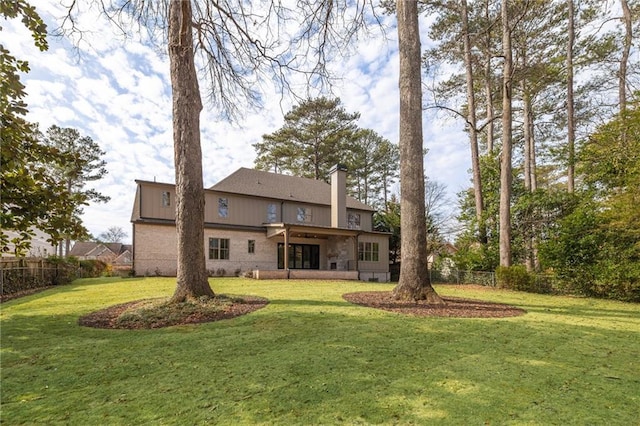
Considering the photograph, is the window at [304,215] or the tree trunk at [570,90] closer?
the tree trunk at [570,90]

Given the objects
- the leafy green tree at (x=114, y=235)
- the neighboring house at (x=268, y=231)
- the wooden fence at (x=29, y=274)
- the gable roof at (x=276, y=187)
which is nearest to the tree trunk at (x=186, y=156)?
the wooden fence at (x=29, y=274)

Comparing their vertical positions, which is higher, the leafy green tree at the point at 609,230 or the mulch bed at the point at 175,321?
the leafy green tree at the point at 609,230

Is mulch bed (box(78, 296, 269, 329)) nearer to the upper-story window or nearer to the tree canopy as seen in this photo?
the upper-story window

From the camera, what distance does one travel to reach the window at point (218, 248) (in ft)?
59.0

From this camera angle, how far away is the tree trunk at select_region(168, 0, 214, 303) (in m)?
6.82

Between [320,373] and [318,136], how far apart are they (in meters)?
28.7

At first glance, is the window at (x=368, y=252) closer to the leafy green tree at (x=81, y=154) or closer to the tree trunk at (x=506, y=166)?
the tree trunk at (x=506, y=166)

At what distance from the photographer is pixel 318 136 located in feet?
100

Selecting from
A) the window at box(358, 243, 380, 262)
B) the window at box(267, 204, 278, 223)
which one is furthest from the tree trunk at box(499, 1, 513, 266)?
the window at box(267, 204, 278, 223)

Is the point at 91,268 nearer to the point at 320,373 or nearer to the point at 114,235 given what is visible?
the point at 320,373

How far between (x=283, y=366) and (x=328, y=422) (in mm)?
1205

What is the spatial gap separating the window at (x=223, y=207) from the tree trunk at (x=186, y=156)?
12.0 meters

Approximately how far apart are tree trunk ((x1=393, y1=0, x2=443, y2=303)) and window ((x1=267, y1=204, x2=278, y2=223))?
1342 centimetres

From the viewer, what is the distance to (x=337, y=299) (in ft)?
25.9
